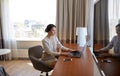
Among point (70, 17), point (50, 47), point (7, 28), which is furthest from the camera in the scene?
point (7, 28)

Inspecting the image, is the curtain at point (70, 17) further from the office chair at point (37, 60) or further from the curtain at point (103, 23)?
the curtain at point (103, 23)

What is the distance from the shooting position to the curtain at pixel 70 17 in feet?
17.4

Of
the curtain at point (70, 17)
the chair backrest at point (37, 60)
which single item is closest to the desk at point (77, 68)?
the chair backrest at point (37, 60)

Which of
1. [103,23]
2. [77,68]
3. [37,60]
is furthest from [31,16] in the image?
[103,23]

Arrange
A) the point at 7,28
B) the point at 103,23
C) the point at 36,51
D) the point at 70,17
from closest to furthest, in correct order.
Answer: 1. the point at 103,23
2. the point at 36,51
3. the point at 70,17
4. the point at 7,28

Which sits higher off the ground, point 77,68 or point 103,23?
point 103,23

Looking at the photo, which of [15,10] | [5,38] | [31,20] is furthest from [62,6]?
[5,38]

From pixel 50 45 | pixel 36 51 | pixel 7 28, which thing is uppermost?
pixel 7 28

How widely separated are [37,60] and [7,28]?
296 cm

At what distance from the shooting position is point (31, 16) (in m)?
5.95

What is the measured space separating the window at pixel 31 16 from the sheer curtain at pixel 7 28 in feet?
0.47

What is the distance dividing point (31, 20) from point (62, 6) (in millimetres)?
1219

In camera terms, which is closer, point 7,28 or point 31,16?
point 7,28

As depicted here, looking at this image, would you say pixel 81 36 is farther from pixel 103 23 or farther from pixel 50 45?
pixel 103 23
